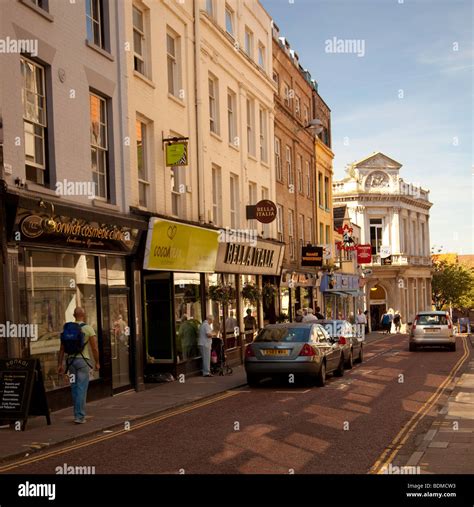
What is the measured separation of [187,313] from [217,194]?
540cm

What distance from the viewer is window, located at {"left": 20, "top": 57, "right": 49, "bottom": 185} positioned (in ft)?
47.3

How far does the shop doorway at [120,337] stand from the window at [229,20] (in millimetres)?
13544

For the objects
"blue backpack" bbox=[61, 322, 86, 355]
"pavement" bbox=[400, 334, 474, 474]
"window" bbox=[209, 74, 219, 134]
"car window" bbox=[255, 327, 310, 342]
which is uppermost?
"window" bbox=[209, 74, 219, 134]

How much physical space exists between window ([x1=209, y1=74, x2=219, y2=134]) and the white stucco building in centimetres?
4385

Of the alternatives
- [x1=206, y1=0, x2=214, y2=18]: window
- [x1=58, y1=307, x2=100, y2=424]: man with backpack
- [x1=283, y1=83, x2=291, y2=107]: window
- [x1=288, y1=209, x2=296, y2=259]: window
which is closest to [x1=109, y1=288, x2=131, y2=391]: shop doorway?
[x1=58, y1=307, x2=100, y2=424]: man with backpack

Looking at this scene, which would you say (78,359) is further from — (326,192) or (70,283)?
(326,192)

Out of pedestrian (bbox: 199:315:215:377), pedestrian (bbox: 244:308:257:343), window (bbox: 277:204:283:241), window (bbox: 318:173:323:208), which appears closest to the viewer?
pedestrian (bbox: 199:315:215:377)

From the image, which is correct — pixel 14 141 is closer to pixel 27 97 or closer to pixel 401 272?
pixel 27 97

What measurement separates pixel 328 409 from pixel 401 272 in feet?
188

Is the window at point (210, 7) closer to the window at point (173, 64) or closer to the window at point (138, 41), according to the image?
the window at point (173, 64)

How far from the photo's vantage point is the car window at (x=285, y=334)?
1812cm

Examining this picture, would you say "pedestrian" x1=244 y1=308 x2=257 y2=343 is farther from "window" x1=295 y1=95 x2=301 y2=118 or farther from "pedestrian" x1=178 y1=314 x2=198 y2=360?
"window" x1=295 y1=95 x2=301 y2=118

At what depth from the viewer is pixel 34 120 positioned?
579 inches

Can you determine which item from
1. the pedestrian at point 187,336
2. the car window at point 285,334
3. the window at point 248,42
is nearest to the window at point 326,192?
the window at point 248,42
